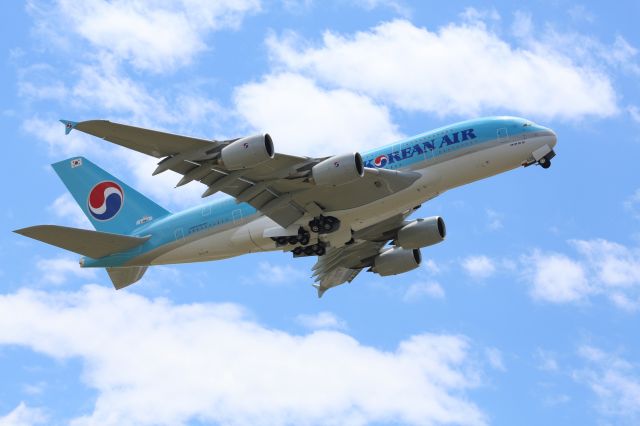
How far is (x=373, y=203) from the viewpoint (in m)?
41.6

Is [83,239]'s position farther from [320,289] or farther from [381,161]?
[381,161]

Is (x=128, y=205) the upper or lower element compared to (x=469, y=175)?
upper

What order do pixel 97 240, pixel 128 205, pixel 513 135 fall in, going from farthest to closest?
pixel 128 205 → pixel 97 240 → pixel 513 135

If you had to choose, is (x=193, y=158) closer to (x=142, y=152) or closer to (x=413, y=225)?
(x=142, y=152)

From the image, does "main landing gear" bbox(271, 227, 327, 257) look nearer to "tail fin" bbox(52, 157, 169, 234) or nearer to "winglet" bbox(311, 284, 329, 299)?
"winglet" bbox(311, 284, 329, 299)

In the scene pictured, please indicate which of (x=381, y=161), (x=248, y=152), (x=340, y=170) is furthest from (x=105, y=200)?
(x=340, y=170)

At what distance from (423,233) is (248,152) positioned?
39.9 ft

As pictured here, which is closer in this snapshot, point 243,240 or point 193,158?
point 193,158

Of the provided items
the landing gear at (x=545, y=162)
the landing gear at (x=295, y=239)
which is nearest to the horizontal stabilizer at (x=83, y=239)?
the landing gear at (x=295, y=239)

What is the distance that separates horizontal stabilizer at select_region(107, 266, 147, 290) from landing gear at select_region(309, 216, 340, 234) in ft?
30.7

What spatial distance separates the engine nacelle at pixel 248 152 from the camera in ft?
123

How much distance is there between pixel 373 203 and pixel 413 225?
228 inches

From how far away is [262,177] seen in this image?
134 ft

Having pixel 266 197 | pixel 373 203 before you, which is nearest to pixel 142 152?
pixel 266 197
